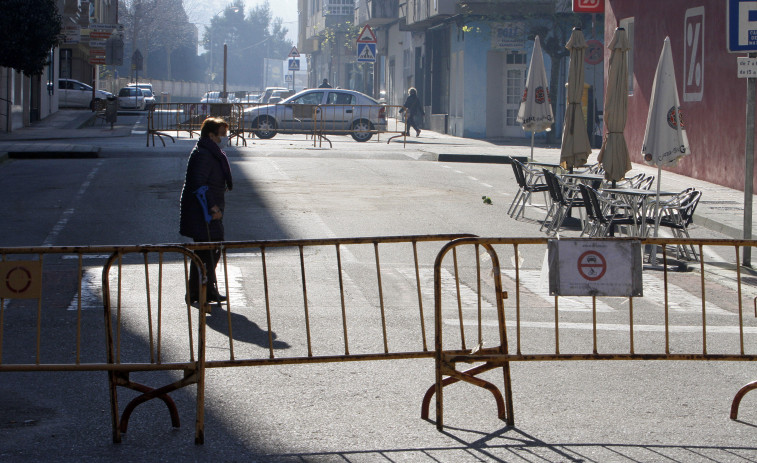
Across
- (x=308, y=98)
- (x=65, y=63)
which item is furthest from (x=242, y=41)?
(x=308, y=98)

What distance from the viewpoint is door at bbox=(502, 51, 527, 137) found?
1447 inches

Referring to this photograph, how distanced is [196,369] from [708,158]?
17.0 m

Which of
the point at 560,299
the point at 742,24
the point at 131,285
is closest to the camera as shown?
the point at 560,299

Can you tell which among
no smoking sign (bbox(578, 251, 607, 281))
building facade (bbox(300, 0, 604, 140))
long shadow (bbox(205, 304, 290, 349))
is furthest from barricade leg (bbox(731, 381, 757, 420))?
building facade (bbox(300, 0, 604, 140))

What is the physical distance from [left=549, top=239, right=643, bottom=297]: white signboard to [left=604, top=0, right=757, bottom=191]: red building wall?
13.9 meters

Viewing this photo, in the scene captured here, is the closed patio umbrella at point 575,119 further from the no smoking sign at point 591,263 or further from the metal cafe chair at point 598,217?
the no smoking sign at point 591,263

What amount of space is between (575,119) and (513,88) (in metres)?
22.5

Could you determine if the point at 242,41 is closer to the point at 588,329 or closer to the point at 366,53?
the point at 366,53

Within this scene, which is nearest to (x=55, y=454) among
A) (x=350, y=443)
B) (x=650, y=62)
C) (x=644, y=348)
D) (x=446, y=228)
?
(x=350, y=443)

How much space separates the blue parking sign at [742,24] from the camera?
419 inches

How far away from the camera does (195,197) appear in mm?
8945

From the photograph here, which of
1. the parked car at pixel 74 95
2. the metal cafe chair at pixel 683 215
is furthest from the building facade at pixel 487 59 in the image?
the parked car at pixel 74 95

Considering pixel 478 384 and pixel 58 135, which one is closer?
pixel 478 384

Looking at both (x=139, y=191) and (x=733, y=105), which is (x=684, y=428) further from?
(x=733, y=105)
